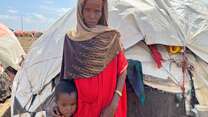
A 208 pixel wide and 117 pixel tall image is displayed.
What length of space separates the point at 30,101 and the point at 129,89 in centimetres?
106

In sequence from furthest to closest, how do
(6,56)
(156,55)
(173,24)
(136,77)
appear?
(6,56) < (173,24) < (156,55) < (136,77)

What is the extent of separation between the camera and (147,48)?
3.97 m

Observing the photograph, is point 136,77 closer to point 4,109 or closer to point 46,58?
point 46,58

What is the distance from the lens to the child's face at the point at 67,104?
2.62 metres

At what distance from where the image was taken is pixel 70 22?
447 centimetres

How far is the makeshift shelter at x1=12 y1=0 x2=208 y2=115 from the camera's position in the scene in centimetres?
390

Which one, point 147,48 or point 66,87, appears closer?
point 66,87

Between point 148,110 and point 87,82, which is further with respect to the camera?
point 148,110

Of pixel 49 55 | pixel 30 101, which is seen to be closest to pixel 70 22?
pixel 49 55

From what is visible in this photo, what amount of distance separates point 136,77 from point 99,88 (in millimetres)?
991

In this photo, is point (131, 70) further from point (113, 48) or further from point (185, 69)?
point (113, 48)

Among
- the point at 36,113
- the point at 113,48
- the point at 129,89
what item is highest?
the point at 113,48

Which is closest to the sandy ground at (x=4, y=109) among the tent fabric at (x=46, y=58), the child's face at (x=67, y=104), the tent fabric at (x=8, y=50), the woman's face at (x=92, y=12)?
the tent fabric at (x=46, y=58)

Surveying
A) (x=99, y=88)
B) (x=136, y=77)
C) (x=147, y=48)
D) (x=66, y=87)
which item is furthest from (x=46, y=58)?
(x=99, y=88)
